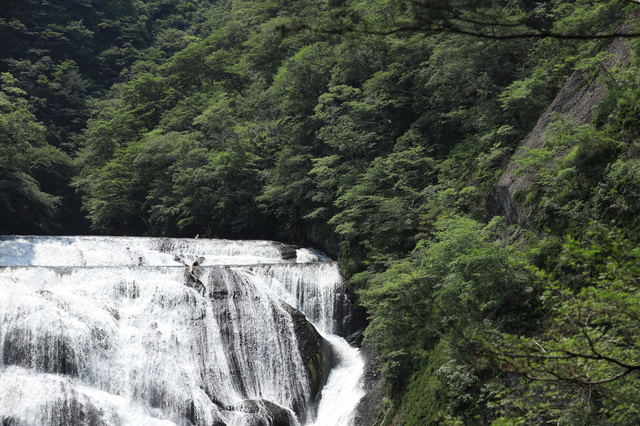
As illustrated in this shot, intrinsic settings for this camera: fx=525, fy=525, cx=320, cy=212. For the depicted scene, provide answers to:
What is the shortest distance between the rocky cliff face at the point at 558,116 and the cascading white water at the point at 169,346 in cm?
623

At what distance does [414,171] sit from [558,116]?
6.38m

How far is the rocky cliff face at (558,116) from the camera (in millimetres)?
10945

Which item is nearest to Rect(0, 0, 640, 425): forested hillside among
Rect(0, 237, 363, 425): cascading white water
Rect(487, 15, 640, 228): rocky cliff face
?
Rect(487, 15, 640, 228): rocky cliff face

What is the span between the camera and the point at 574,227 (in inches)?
372

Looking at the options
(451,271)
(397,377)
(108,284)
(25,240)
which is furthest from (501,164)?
(25,240)

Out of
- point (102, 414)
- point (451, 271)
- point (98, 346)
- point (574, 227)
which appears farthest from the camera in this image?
point (98, 346)

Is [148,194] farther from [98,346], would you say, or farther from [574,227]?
[574,227]

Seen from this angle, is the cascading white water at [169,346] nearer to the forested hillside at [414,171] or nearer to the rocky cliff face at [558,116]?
the forested hillside at [414,171]

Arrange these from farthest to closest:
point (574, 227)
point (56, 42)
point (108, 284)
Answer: point (56, 42) < point (108, 284) < point (574, 227)

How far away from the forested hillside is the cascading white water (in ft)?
7.17

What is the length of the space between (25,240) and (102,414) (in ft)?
38.4

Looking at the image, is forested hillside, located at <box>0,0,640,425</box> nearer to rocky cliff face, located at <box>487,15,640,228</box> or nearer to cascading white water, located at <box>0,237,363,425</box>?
rocky cliff face, located at <box>487,15,640,228</box>

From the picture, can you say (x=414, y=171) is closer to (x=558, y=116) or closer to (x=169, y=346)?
(x=558, y=116)

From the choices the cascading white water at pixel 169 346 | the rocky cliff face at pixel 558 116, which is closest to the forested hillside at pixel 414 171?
the rocky cliff face at pixel 558 116
